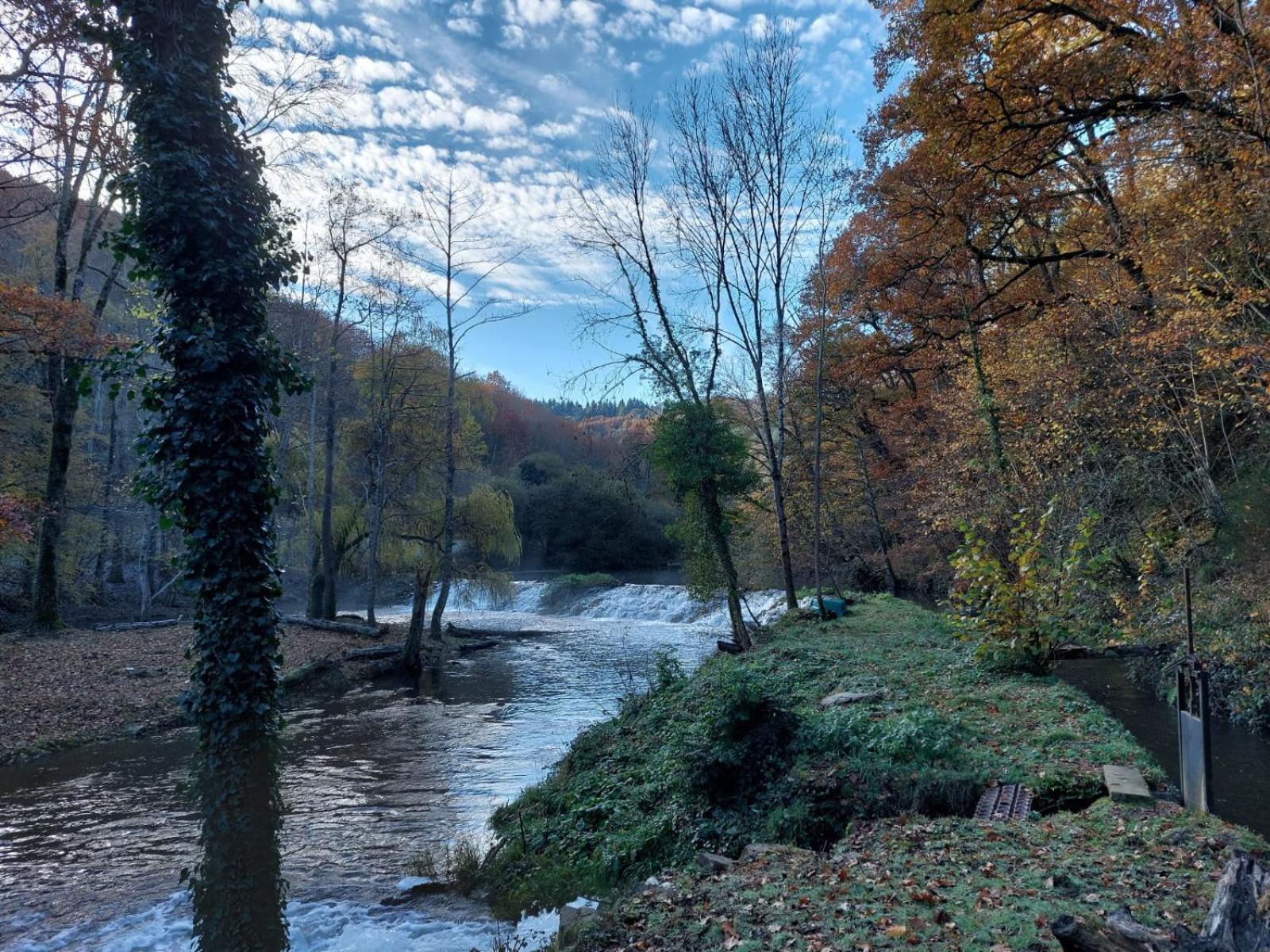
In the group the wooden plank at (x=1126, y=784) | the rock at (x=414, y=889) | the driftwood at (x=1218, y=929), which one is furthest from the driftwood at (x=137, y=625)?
the driftwood at (x=1218, y=929)

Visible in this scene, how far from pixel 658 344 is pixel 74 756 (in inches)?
510

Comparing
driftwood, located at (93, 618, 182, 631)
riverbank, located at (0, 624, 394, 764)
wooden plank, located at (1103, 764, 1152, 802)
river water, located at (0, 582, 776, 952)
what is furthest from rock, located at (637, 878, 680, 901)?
driftwood, located at (93, 618, 182, 631)

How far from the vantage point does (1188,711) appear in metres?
5.62

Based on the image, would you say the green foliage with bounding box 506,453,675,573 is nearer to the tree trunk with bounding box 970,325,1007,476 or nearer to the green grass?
the tree trunk with bounding box 970,325,1007,476

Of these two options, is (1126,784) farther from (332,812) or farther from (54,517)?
(54,517)

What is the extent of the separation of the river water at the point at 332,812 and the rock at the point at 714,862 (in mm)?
1424

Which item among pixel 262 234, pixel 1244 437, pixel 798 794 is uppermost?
pixel 262 234

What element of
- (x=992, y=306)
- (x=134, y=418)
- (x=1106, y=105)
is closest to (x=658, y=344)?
(x=1106, y=105)

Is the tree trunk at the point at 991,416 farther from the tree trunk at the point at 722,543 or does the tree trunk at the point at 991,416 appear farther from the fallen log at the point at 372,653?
the fallen log at the point at 372,653

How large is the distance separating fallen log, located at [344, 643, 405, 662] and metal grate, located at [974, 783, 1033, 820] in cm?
1492

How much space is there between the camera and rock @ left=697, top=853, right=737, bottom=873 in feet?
17.2

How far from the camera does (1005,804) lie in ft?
17.9

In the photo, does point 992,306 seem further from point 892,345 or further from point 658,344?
point 658,344

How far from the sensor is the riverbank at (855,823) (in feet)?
12.6
